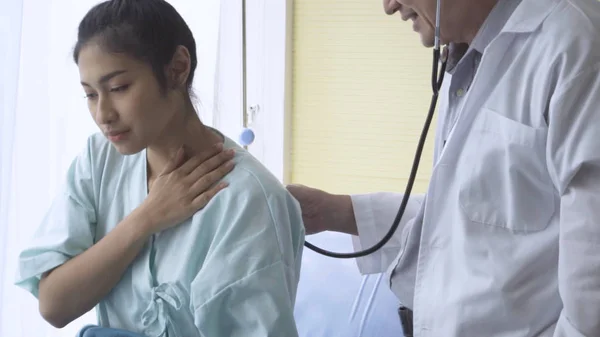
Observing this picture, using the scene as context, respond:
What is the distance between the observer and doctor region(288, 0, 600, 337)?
983 millimetres

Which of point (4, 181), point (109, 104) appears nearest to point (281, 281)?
point (109, 104)

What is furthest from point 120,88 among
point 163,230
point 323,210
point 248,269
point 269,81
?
point 269,81

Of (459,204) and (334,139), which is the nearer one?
(459,204)

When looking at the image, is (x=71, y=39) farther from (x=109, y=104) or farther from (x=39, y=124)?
(x=109, y=104)

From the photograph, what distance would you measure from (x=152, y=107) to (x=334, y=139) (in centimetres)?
177

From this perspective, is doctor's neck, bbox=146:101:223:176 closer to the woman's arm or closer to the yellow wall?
the woman's arm

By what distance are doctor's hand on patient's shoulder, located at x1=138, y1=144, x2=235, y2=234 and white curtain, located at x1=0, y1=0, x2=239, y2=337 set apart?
20cm

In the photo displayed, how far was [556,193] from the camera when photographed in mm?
1065

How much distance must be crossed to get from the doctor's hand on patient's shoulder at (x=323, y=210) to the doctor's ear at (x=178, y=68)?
1.53ft

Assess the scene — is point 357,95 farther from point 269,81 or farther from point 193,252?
point 193,252

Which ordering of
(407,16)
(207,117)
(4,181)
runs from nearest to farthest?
(407,16) < (4,181) < (207,117)

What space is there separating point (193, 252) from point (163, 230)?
3.1 inches

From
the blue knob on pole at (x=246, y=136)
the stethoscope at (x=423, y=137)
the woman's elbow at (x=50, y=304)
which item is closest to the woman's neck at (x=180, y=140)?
the woman's elbow at (x=50, y=304)

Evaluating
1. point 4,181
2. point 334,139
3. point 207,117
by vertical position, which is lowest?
point 334,139
